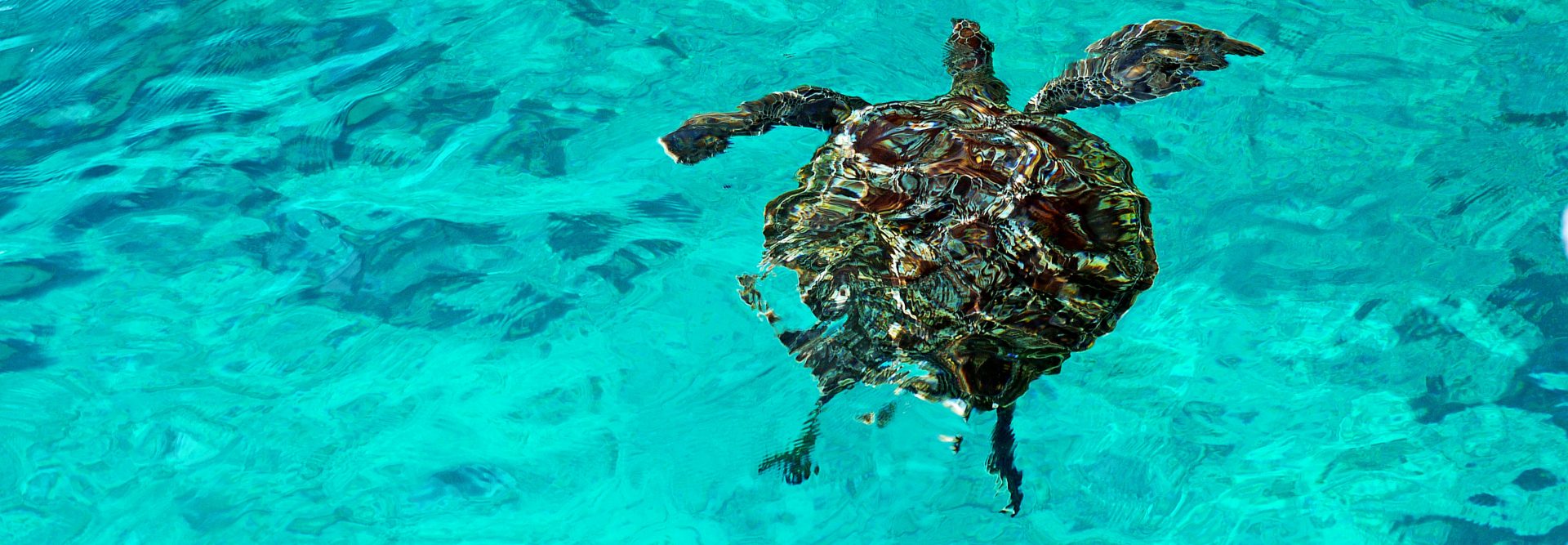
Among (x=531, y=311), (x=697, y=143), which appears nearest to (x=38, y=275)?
(x=531, y=311)

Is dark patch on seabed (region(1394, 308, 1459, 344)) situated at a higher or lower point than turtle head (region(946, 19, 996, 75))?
lower

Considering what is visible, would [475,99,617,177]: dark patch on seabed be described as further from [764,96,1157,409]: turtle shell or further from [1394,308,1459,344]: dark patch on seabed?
[1394,308,1459,344]: dark patch on seabed

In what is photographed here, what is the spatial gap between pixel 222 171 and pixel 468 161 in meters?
1.05

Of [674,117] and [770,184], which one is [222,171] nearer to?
[674,117]

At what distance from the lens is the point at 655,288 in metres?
3.72

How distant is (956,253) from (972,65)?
1.56 metres

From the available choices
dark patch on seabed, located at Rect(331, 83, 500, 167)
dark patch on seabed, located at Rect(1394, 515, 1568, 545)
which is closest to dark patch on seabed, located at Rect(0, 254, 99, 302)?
dark patch on seabed, located at Rect(331, 83, 500, 167)

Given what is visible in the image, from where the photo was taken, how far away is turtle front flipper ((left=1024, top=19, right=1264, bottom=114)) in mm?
3830

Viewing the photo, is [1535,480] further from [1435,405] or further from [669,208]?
[669,208]

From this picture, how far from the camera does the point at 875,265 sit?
2824 millimetres

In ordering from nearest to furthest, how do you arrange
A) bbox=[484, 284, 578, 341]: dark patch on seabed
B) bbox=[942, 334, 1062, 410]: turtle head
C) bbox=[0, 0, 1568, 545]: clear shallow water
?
bbox=[942, 334, 1062, 410]: turtle head → bbox=[0, 0, 1568, 545]: clear shallow water → bbox=[484, 284, 578, 341]: dark patch on seabed


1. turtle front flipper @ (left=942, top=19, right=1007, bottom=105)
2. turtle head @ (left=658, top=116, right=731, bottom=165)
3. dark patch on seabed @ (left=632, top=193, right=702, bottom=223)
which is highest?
turtle front flipper @ (left=942, top=19, right=1007, bottom=105)

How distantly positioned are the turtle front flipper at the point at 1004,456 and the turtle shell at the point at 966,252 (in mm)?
234

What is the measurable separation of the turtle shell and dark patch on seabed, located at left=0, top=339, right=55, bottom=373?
9.28 feet
